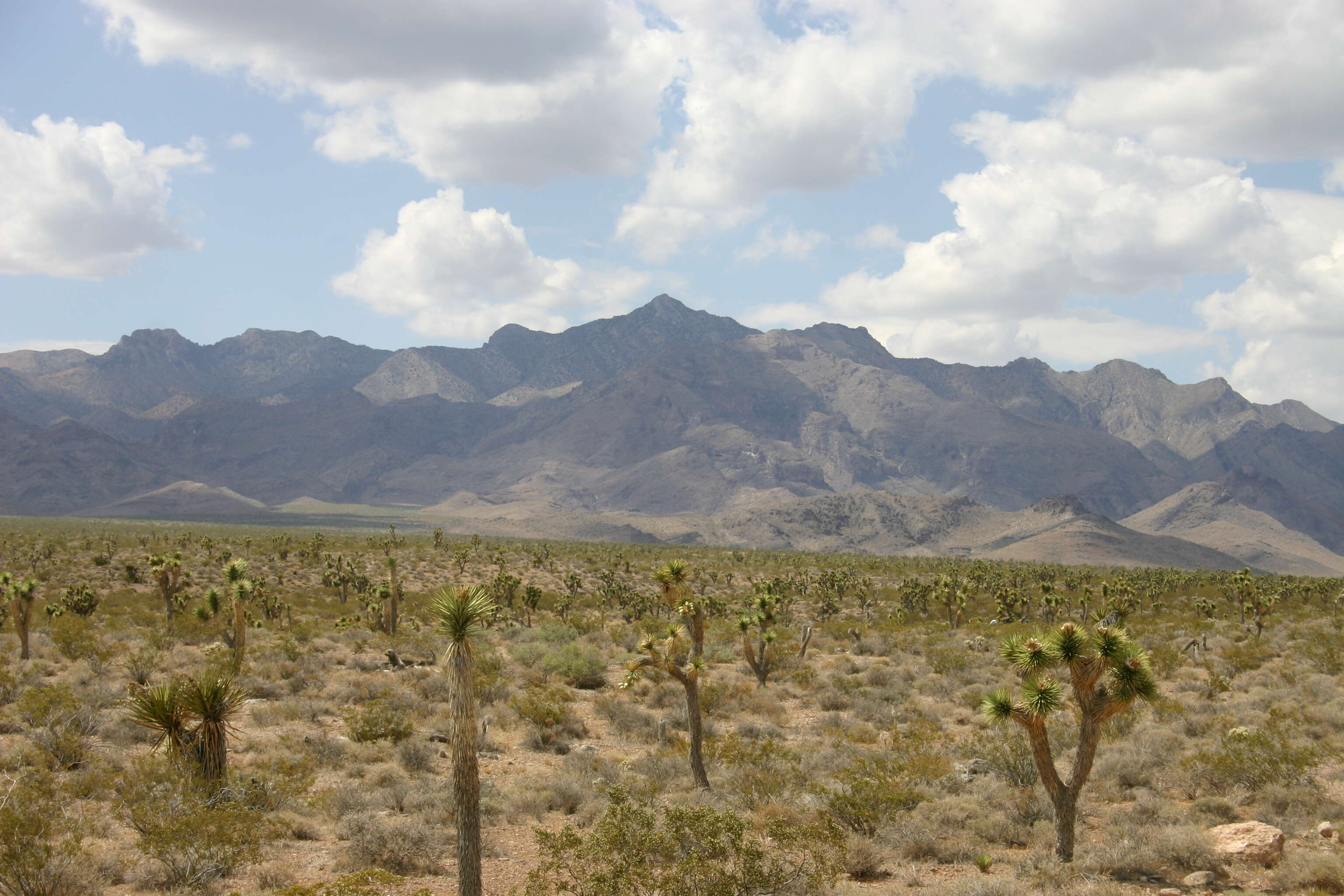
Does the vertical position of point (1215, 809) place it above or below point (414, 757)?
below

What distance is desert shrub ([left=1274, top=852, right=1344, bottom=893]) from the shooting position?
1239cm

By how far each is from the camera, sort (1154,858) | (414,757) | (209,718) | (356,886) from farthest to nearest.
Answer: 1. (414,757)
2. (209,718)
3. (1154,858)
4. (356,886)

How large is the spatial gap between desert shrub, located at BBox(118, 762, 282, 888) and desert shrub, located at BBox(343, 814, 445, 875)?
138 cm

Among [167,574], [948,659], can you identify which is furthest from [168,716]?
[167,574]

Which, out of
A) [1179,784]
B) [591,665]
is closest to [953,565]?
[591,665]

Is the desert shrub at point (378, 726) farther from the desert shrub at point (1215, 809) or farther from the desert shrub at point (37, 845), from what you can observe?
the desert shrub at point (1215, 809)

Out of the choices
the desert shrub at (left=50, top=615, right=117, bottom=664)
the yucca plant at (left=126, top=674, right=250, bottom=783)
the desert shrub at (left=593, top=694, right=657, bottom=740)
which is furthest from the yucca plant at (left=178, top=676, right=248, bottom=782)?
the desert shrub at (left=50, top=615, right=117, bottom=664)

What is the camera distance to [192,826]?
12.6 m

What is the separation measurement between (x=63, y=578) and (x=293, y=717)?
46.6 metres

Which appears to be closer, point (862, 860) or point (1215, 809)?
point (862, 860)

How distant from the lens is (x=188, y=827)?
12555mm

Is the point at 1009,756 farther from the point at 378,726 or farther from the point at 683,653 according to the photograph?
the point at 378,726

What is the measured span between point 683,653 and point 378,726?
24.4 feet

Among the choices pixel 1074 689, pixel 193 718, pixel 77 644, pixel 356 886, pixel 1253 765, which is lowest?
pixel 1253 765
